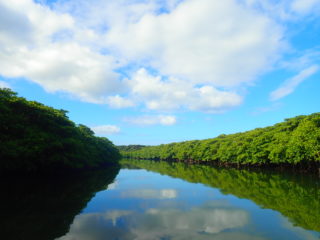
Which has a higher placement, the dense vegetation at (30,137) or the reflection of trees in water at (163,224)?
the dense vegetation at (30,137)

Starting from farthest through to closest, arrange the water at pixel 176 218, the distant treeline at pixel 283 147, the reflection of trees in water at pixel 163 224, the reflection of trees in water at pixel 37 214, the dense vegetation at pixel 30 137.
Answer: the distant treeline at pixel 283 147
the dense vegetation at pixel 30 137
the water at pixel 176 218
the reflection of trees in water at pixel 163 224
the reflection of trees in water at pixel 37 214

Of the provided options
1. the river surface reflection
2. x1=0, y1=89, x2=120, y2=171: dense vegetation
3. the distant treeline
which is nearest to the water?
the river surface reflection

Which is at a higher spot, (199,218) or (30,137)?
(30,137)

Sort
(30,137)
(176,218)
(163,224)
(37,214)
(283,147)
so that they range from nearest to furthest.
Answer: (163,224)
(37,214)
(176,218)
(30,137)
(283,147)

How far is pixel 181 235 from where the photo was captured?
1165 cm

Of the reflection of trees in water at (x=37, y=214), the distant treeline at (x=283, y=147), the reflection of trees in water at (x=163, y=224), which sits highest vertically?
the distant treeline at (x=283, y=147)

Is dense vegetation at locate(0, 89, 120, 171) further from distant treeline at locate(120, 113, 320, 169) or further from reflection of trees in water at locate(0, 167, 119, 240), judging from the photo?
distant treeline at locate(120, 113, 320, 169)

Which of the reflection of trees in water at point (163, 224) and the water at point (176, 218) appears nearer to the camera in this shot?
the reflection of trees in water at point (163, 224)

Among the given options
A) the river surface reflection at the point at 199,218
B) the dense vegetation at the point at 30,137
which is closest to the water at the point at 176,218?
the river surface reflection at the point at 199,218

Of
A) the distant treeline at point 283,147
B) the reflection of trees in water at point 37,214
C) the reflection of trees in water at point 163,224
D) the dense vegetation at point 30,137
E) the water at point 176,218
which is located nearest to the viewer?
the reflection of trees in water at point 37,214

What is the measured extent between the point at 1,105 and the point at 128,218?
23.9 m

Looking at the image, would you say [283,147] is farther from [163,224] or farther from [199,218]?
[163,224]

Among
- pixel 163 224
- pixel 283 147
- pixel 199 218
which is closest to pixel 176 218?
pixel 199 218

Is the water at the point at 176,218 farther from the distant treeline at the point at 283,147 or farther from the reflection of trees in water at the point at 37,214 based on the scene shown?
the distant treeline at the point at 283,147
